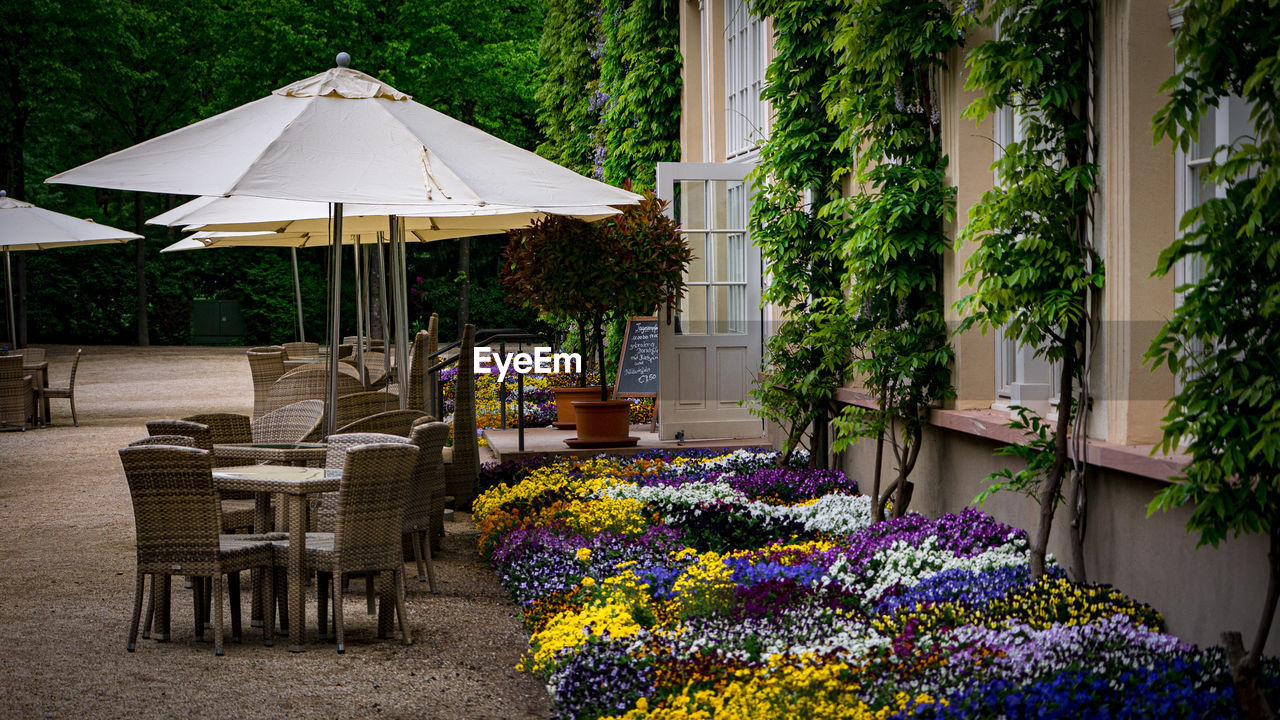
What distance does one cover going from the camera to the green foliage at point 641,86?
12.4 metres

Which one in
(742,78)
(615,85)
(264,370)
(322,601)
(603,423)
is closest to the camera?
(322,601)

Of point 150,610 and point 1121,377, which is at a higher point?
point 1121,377

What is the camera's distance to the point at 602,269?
9.74 metres

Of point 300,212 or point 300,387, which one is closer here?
point 300,212

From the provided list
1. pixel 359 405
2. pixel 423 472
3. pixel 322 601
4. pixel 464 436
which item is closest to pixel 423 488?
pixel 423 472

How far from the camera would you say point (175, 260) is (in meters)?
32.4

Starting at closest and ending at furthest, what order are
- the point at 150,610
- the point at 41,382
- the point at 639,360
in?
the point at 150,610
the point at 639,360
the point at 41,382

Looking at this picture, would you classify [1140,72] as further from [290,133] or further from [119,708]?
[119,708]

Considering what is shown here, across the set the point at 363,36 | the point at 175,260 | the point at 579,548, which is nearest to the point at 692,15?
the point at 579,548

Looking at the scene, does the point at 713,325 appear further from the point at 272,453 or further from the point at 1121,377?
the point at 1121,377

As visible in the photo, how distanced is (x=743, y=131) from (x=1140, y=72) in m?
5.98

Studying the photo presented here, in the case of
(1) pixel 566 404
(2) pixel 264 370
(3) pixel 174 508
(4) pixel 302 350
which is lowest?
(3) pixel 174 508

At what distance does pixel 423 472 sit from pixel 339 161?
1738 mm

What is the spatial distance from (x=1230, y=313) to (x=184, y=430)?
4909 millimetres
